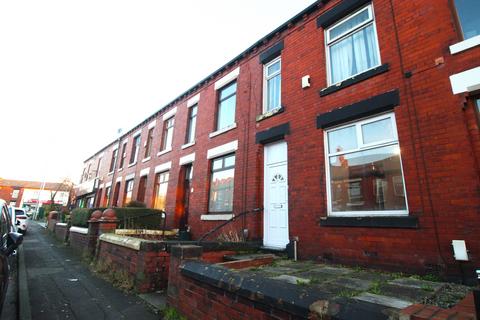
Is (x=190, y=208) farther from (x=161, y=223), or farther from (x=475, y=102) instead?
(x=475, y=102)

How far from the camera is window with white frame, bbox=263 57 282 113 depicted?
26.7 feet

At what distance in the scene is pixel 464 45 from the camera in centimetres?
439

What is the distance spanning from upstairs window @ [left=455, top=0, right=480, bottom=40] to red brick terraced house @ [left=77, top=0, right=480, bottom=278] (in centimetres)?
2

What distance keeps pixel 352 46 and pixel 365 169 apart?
10.4ft

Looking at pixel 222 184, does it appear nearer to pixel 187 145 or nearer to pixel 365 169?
pixel 187 145

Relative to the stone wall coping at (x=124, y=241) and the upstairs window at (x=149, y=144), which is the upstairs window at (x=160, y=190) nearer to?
the upstairs window at (x=149, y=144)

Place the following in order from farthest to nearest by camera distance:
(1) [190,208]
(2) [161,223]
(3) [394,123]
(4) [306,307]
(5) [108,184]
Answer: (5) [108,184] → (2) [161,223] → (1) [190,208] → (3) [394,123] → (4) [306,307]

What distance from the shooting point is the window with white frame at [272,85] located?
321 inches

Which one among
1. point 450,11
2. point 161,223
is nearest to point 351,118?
point 450,11

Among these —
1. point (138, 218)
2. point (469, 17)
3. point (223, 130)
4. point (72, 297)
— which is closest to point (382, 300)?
point (469, 17)

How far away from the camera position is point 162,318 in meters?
4.17

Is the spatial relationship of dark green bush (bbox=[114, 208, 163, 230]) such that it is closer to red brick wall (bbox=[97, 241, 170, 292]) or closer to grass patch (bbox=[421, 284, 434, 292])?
red brick wall (bbox=[97, 241, 170, 292])

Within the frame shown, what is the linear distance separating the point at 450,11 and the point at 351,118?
247cm

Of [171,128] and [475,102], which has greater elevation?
[171,128]
